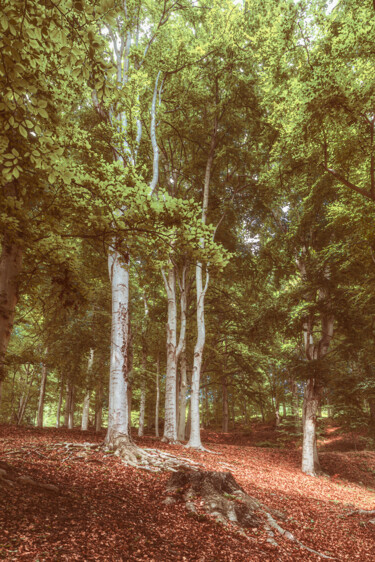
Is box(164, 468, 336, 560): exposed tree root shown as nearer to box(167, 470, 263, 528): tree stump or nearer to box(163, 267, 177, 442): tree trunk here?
box(167, 470, 263, 528): tree stump

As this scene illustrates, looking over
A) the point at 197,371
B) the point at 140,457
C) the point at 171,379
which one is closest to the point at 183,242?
the point at 140,457

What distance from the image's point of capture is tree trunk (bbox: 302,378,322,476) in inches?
483

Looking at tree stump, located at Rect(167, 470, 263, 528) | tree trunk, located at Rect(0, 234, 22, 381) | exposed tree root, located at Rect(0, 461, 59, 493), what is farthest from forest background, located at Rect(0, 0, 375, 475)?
tree stump, located at Rect(167, 470, 263, 528)

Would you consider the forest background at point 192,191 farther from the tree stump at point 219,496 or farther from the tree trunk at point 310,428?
the tree stump at point 219,496

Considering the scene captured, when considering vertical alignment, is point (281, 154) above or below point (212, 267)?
above

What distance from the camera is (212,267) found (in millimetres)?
5574

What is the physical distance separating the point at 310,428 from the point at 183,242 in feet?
37.1

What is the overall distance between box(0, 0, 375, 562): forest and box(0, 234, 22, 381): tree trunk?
0.10 ft

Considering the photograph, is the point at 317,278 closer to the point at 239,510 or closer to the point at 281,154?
the point at 281,154

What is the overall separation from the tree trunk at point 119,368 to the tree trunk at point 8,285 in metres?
2.22

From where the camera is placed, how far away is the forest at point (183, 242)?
3637mm

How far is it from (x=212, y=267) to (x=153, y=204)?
1665mm

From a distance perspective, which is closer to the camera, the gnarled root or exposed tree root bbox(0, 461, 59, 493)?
exposed tree root bbox(0, 461, 59, 493)

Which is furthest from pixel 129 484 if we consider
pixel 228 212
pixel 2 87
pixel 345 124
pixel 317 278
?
pixel 228 212
